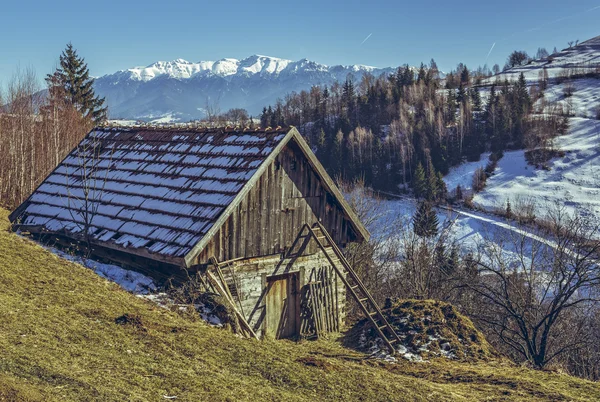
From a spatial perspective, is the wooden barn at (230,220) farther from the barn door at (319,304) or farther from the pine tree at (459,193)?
the pine tree at (459,193)

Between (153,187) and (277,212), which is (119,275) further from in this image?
(277,212)

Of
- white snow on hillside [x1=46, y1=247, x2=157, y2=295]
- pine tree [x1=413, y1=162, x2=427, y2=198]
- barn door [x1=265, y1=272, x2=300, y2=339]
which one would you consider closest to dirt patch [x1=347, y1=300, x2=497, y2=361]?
barn door [x1=265, y1=272, x2=300, y2=339]

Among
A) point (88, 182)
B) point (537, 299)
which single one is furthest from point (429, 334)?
point (537, 299)

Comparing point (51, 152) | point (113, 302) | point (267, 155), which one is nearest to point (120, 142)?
point (267, 155)

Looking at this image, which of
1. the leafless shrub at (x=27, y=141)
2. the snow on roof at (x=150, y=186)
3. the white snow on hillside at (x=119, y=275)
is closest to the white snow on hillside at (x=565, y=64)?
the leafless shrub at (x=27, y=141)

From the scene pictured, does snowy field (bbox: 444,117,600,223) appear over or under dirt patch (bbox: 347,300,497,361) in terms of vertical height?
over

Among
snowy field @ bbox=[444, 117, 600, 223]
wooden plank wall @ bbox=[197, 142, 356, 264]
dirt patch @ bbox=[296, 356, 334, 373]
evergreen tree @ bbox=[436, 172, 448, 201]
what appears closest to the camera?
dirt patch @ bbox=[296, 356, 334, 373]

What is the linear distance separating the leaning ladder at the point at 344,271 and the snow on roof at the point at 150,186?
8.89 feet

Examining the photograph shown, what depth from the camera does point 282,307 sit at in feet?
49.1

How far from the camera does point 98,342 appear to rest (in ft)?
29.7

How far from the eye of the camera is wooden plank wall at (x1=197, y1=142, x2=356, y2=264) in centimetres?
1349

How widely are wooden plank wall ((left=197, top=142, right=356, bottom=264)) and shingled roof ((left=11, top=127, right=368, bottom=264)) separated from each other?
0.49 m

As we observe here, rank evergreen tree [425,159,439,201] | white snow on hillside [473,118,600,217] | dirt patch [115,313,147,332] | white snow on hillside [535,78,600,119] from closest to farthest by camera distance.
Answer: dirt patch [115,313,147,332], white snow on hillside [473,118,600,217], evergreen tree [425,159,439,201], white snow on hillside [535,78,600,119]

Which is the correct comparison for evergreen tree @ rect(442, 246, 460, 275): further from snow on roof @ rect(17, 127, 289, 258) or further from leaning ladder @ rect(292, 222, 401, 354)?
snow on roof @ rect(17, 127, 289, 258)
